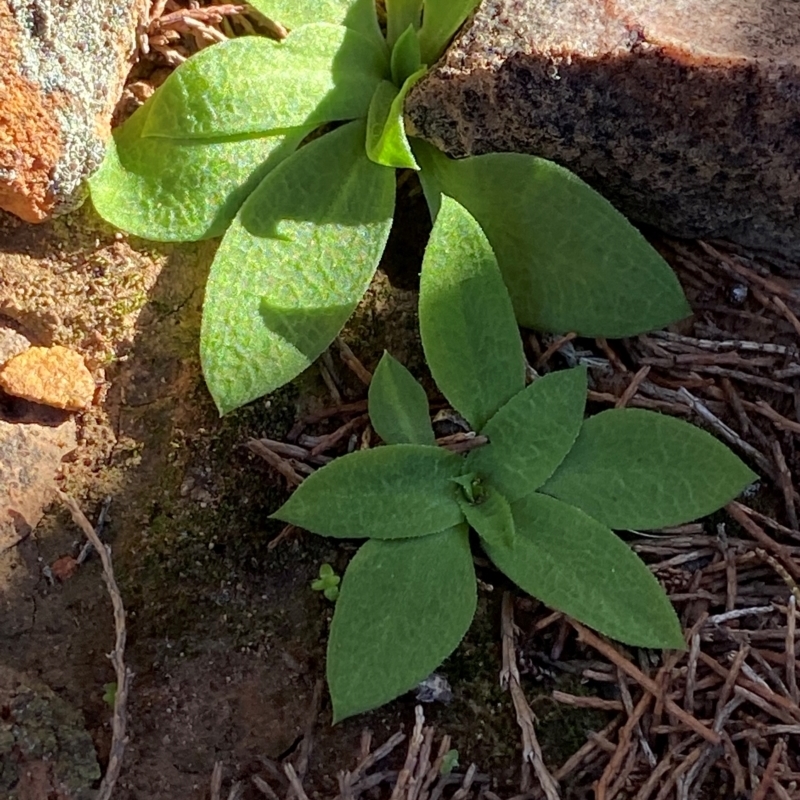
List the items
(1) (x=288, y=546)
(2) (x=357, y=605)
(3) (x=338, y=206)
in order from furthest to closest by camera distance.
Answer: (3) (x=338, y=206) < (1) (x=288, y=546) < (2) (x=357, y=605)

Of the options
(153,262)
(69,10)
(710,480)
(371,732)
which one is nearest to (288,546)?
(371,732)

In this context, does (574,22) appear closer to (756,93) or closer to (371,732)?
(756,93)

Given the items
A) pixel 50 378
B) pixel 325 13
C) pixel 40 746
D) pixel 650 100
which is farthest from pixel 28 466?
pixel 650 100

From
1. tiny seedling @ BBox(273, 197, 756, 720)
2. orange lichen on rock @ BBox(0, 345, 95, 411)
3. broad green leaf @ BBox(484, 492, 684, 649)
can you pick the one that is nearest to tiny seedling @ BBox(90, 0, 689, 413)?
tiny seedling @ BBox(273, 197, 756, 720)

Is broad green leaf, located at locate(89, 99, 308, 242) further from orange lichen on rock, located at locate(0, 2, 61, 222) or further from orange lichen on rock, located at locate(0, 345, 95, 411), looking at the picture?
orange lichen on rock, located at locate(0, 345, 95, 411)

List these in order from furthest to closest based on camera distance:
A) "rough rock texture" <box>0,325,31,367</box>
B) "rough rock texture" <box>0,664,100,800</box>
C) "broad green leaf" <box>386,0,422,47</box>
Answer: "broad green leaf" <box>386,0,422,47</box> < "rough rock texture" <box>0,325,31,367</box> < "rough rock texture" <box>0,664,100,800</box>
